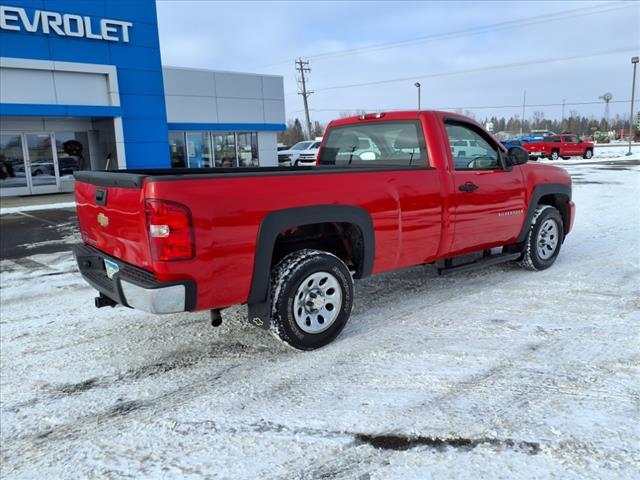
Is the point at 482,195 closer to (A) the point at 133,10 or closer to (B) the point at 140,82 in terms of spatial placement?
(B) the point at 140,82

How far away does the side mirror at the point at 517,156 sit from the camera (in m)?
5.30

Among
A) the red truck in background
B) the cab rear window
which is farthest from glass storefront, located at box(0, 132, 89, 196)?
the red truck in background

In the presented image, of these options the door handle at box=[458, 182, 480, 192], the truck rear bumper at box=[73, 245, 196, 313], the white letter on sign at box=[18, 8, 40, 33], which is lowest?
the truck rear bumper at box=[73, 245, 196, 313]

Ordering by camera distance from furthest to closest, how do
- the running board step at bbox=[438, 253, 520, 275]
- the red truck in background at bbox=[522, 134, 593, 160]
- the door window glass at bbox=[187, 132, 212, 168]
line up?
1. the red truck in background at bbox=[522, 134, 593, 160]
2. the door window glass at bbox=[187, 132, 212, 168]
3. the running board step at bbox=[438, 253, 520, 275]

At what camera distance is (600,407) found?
117 inches

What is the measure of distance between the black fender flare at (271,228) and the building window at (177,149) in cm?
1986

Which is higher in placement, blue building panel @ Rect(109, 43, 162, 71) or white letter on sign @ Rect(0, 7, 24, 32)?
white letter on sign @ Rect(0, 7, 24, 32)

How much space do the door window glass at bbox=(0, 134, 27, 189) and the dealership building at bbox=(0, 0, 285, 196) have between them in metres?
0.03

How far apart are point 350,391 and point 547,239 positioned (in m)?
3.84

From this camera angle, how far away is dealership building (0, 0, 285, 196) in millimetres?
15719

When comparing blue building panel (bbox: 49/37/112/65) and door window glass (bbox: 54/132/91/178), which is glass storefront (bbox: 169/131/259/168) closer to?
door window glass (bbox: 54/132/91/178)

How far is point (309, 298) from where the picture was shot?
12.6 feet

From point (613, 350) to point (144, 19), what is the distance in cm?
1877

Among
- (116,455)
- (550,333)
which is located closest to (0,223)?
(116,455)
